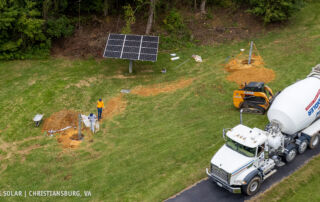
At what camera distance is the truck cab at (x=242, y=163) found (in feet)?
58.5

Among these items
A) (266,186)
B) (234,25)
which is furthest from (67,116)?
(234,25)

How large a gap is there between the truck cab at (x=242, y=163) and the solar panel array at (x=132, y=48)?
16070 mm

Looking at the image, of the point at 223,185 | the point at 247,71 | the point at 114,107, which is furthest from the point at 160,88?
the point at 223,185

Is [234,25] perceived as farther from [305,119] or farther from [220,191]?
[220,191]

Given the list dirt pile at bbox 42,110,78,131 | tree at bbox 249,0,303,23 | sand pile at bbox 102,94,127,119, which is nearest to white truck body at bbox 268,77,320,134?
sand pile at bbox 102,94,127,119

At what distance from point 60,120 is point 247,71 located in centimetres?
1784

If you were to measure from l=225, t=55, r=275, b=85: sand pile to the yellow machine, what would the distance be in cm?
505

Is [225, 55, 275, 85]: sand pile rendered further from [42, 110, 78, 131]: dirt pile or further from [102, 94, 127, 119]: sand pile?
[42, 110, 78, 131]: dirt pile

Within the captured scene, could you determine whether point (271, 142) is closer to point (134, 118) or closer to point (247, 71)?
point (134, 118)

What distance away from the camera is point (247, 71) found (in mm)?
32812

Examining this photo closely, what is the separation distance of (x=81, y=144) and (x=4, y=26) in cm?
1864

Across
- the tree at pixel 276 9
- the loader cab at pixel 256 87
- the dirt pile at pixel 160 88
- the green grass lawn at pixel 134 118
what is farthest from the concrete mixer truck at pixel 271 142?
the tree at pixel 276 9

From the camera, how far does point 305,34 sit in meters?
38.9

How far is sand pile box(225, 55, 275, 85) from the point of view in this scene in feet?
103
